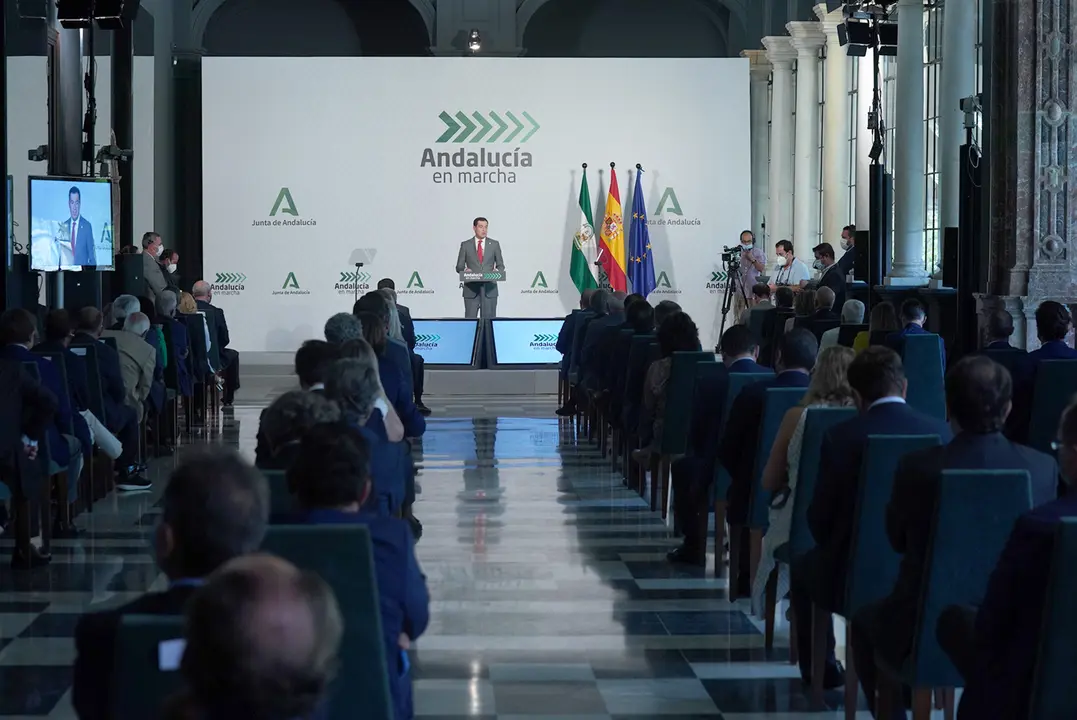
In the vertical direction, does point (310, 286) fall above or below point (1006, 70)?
below

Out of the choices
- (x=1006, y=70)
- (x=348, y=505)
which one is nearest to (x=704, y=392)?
(x=348, y=505)

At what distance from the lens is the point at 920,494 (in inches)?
146

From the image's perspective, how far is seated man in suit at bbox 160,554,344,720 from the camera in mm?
1545

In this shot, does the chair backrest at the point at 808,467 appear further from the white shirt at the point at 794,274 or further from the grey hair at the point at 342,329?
the white shirt at the point at 794,274

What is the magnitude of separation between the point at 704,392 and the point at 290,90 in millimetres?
13285

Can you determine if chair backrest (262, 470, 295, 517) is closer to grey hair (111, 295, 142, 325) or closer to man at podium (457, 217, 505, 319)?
grey hair (111, 295, 142, 325)

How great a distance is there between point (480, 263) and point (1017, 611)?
14.1 m

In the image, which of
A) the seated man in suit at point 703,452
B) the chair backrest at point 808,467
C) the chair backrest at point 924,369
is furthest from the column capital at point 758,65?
the chair backrest at point 808,467

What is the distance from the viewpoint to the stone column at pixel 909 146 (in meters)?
14.2

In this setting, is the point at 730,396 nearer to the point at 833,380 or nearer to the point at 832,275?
the point at 833,380

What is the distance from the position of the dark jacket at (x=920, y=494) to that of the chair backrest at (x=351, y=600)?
139cm

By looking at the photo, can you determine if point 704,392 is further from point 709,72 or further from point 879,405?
point 709,72

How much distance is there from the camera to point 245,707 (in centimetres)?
157

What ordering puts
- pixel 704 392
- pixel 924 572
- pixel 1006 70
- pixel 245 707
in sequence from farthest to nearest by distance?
pixel 1006 70
pixel 704 392
pixel 924 572
pixel 245 707
